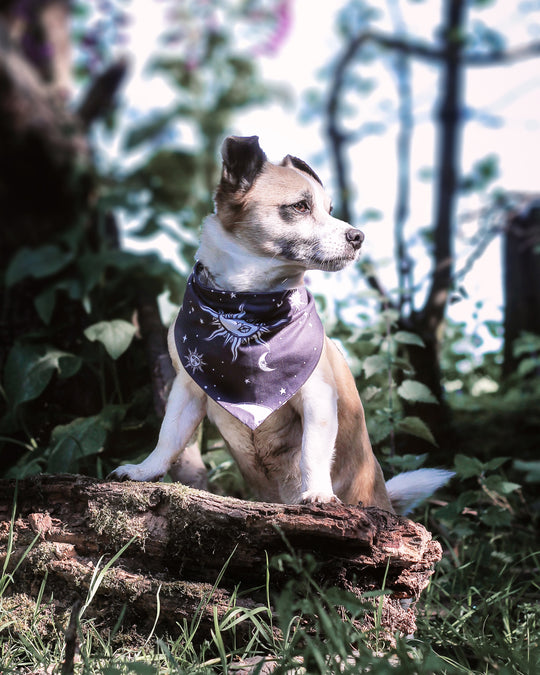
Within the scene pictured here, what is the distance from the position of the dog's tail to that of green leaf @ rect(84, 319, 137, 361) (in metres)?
1.46

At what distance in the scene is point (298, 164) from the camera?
Answer: 9.22ft

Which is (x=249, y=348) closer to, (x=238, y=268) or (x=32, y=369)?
(x=238, y=268)

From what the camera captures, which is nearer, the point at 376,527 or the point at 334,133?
the point at 376,527

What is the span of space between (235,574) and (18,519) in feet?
2.60

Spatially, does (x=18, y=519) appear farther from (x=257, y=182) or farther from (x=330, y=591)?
(x=257, y=182)

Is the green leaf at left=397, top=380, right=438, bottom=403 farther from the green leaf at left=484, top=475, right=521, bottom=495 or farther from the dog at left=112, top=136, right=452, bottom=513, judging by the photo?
the dog at left=112, top=136, right=452, bottom=513

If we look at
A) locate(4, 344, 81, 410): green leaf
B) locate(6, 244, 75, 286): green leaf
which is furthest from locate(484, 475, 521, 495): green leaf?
locate(6, 244, 75, 286): green leaf

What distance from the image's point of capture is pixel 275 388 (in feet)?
8.02

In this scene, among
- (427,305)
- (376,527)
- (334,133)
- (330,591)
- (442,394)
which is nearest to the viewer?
(330,591)

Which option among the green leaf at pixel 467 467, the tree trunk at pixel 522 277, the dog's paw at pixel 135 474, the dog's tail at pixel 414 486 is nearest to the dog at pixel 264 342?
the dog's paw at pixel 135 474

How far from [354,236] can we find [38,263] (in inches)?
86.0

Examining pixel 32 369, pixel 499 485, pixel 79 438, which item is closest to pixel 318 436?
pixel 499 485

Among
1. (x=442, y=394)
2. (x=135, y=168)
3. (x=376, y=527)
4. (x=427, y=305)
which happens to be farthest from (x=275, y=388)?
(x=135, y=168)

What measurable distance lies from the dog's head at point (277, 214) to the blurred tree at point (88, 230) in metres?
1.17
